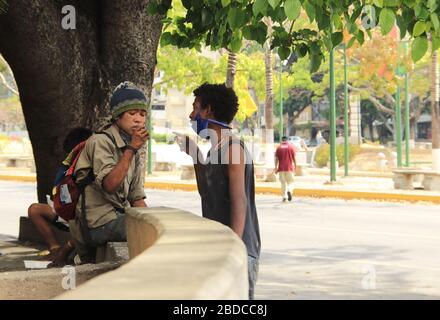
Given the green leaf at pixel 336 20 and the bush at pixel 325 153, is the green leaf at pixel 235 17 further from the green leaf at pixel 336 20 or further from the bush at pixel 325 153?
the bush at pixel 325 153

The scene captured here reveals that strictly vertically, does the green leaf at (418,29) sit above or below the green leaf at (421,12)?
below

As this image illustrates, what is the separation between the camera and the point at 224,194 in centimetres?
475

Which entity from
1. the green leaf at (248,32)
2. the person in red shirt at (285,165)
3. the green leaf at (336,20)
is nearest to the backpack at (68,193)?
the green leaf at (248,32)

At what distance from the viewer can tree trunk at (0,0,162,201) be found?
27.1 feet

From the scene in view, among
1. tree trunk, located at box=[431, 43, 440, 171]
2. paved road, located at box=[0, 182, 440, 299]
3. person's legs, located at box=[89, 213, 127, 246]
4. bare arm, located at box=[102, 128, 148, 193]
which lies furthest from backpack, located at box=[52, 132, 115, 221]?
tree trunk, located at box=[431, 43, 440, 171]

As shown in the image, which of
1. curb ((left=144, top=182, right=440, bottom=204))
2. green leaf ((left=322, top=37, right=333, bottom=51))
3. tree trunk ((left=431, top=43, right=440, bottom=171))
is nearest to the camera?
green leaf ((left=322, top=37, right=333, bottom=51))

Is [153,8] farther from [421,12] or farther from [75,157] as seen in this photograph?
[421,12]

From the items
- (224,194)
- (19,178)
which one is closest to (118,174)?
(224,194)

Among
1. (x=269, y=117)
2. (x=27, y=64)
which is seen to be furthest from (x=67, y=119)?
(x=269, y=117)

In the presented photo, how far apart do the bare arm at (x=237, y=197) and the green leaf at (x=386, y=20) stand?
7.19ft

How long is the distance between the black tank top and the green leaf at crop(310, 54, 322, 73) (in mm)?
3258

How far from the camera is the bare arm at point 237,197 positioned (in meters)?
4.61

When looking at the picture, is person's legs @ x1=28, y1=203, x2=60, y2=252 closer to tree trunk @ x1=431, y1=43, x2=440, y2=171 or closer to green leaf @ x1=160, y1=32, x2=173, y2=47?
green leaf @ x1=160, y1=32, x2=173, y2=47
